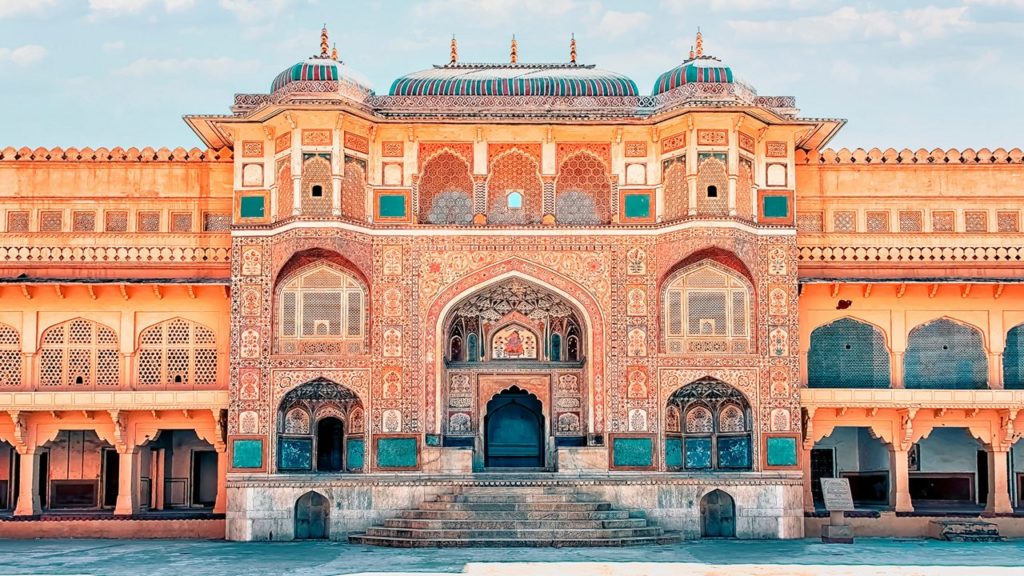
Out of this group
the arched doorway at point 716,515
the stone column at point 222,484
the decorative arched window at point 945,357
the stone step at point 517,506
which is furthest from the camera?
the decorative arched window at point 945,357

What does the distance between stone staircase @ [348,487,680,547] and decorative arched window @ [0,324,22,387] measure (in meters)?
6.79

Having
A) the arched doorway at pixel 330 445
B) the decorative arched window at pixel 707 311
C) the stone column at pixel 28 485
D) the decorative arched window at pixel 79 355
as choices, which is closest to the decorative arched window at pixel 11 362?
the decorative arched window at pixel 79 355

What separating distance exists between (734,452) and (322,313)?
7.35 metres

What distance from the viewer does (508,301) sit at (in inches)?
891

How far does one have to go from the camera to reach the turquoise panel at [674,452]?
21.7 m

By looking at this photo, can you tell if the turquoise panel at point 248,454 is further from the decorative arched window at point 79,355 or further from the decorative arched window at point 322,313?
the decorative arched window at point 79,355

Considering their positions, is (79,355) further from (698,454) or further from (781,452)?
(781,452)

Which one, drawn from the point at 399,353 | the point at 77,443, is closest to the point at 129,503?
the point at 77,443

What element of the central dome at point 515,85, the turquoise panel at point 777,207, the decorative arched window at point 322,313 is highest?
the central dome at point 515,85

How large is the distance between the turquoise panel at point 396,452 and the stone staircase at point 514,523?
80 centimetres

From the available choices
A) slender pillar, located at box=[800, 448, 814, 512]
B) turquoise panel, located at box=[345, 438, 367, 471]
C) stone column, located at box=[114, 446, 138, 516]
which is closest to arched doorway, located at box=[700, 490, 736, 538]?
slender pillar, located at box=[800, 448, 814, 512]

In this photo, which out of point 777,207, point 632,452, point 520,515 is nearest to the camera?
point 520,515

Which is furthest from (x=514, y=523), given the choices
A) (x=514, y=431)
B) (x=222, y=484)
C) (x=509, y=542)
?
(x=222, y=484)

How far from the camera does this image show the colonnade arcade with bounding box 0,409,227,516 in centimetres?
2209
